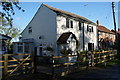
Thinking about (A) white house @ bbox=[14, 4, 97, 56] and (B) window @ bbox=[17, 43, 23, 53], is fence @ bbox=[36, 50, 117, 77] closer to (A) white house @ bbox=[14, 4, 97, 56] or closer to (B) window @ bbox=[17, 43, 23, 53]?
(A) white house @ bbox=[14, 4, 97, 56]

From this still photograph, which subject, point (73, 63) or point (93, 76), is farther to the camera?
point (73, 63)

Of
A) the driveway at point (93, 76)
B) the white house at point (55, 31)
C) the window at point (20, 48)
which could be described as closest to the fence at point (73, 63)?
the driveway at point (93, 76)

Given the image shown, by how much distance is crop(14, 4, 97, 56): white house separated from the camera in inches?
658

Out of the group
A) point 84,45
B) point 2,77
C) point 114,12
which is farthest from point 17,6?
point 114,12

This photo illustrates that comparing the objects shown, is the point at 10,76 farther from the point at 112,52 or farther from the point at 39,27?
the point at 112,52

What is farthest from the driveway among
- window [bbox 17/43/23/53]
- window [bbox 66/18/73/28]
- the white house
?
window [bbox 17/43/23/53]

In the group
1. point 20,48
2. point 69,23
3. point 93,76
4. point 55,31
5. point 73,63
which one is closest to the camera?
point 93,76

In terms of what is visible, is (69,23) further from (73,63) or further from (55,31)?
(73,63)

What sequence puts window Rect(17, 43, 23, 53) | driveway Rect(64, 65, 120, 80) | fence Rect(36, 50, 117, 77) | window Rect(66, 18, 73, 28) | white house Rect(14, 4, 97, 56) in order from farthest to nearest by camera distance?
window Rect(17, 43, 23, 53), window Rect(66, 18, 73, 28), white house Rect(14, 4, 97, 56), fence Rect(36, 50, 117, 77), driveway Rect(64, 65, 120, 80)

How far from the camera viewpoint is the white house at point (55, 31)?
16719 mm

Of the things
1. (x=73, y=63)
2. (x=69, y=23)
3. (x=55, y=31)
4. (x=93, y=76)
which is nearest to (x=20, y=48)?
(x=55, y=31)

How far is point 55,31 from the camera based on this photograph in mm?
16688

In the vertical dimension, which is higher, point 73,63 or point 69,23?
point 69,23

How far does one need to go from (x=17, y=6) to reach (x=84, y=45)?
16.4 m
